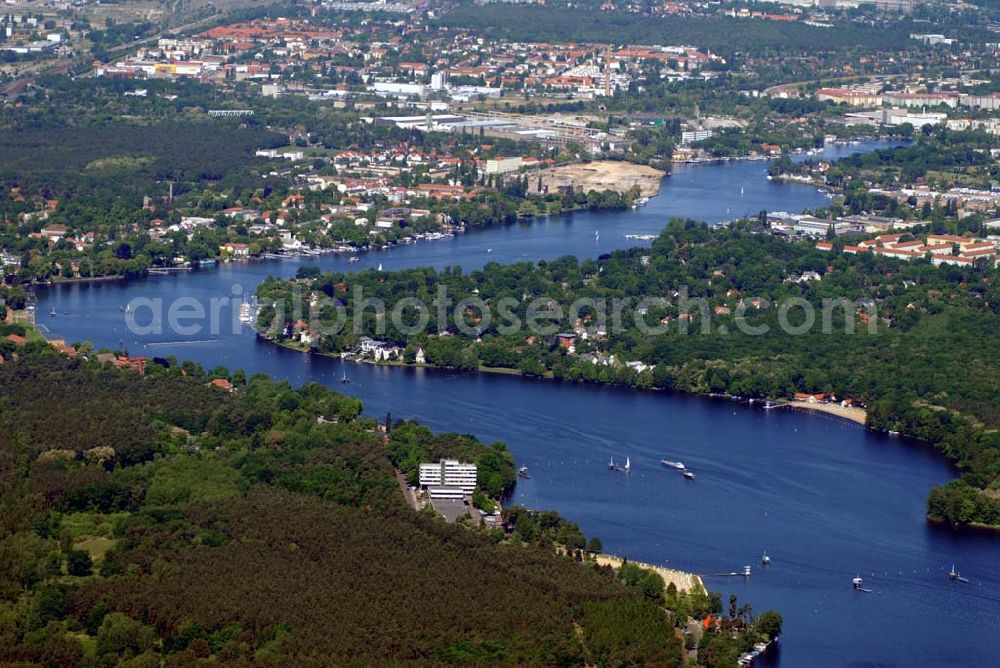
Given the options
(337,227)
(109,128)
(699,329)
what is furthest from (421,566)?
(109,128)

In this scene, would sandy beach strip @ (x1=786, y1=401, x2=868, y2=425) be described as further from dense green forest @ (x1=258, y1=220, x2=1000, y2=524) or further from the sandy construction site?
the sandy construction site

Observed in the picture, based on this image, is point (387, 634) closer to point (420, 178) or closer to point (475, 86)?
point (420, 178)

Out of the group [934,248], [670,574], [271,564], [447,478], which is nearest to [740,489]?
[670,574]

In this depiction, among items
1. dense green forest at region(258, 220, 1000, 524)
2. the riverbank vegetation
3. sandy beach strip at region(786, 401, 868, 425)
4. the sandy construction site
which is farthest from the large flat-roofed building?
the sandy construction site

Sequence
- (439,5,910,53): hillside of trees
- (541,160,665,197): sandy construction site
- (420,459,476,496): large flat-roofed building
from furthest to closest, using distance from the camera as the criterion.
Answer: (439,5,910,53): hillside of trees → (541,160,665,197): sandy construction site → (420,459,476,496): large flat-roofed building

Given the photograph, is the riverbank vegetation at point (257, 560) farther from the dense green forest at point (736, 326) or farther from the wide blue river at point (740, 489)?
the dense green forest at point (736, 326)

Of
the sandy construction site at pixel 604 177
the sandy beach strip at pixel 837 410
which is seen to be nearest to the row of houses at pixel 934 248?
the sandy construction site at pixel 604 177

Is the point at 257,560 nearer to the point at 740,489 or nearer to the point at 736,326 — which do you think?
the point at 740,489

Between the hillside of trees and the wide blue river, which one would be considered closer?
the wide blue river
